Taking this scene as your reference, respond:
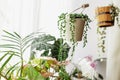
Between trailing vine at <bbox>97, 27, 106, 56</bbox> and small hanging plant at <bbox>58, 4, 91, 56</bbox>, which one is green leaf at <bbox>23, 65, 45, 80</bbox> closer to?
small hanging plant at <bbox>58, 4, 91, 56</bbox>

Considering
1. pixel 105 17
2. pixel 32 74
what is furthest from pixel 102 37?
pixel 32 74

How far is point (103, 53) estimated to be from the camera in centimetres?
195

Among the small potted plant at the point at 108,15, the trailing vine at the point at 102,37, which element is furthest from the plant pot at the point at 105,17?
the trailing vine at the point at 102,37

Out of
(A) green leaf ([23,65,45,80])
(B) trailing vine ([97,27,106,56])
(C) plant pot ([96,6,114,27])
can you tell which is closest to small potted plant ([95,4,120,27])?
(C) plant pot ([96,6,114,27])

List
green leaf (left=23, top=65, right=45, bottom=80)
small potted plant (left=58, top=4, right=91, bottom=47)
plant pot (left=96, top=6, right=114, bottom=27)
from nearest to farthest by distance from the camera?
green leaf (left=23, top=65, right=45, bottom=80)
plant pot (left=96, top=6, right=114, bottom=27)
small potted plant (left=58, top=4, right=91, bottom=47)

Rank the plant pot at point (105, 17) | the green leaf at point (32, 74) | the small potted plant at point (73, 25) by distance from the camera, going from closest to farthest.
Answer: the green leaf at point (32, 74) < the plant pot at point (105, 17) < the small potted plant at point (73, 25)

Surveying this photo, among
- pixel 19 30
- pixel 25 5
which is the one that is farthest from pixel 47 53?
pixel 25 5

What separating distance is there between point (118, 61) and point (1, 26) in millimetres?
924

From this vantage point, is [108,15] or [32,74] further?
[108,15]

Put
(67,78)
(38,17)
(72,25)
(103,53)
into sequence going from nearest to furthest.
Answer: (67,78) → (72,25) → (103,53) → (38,17)

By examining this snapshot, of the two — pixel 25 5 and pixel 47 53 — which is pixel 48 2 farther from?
pixel 47 53

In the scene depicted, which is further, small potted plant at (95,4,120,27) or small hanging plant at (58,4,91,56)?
small hanging plant at (58,4,91,56)

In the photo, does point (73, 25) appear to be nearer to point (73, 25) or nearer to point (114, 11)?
point (73, 25)

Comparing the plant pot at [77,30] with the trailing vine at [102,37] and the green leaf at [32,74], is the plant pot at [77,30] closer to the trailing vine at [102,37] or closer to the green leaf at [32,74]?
the trailing vine at [102,37]
